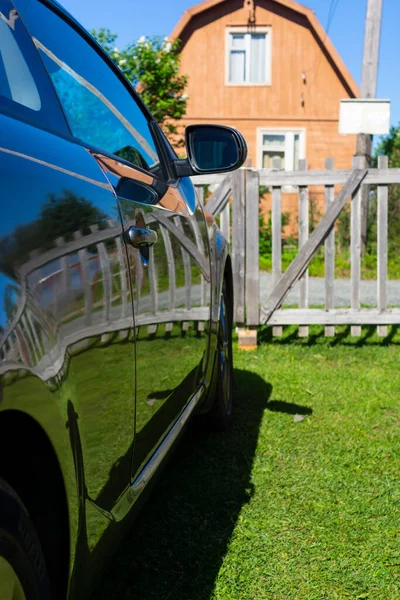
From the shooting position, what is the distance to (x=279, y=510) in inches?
116

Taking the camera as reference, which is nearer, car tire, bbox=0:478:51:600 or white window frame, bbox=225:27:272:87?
car tire, bbox=0:478:51:600

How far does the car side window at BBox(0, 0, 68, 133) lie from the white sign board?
842cm

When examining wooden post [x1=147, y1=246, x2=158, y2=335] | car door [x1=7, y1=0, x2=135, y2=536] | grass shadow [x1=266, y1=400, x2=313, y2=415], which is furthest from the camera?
grass shadow [x1=266, y1=400, x2=313, y2=415]

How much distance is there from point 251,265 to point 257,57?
1582 centimetres

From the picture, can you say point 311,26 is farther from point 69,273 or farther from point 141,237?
point 69,273

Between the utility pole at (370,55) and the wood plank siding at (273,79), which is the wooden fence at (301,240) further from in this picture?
the wood plank siding at (273,79)

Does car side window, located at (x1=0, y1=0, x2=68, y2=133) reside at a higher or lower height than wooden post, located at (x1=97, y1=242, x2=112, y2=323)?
higher

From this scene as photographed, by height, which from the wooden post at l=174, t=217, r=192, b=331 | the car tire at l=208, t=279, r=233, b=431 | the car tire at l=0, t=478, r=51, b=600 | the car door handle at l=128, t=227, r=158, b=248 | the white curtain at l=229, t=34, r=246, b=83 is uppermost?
the white curtain at l=229, t=34, r=246, b=83

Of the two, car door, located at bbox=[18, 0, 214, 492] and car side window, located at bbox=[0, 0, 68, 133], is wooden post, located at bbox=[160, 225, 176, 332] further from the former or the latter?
car side window, located at bbox=[0, 0, 68, 133]

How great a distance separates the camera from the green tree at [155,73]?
1491cm

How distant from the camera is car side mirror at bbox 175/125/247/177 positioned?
2773mm

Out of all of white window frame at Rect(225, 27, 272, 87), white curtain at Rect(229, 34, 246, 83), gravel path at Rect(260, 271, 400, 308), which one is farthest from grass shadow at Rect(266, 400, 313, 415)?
white curtain at Rect(229, 34, 246, 83)

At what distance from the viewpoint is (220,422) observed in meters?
3.89

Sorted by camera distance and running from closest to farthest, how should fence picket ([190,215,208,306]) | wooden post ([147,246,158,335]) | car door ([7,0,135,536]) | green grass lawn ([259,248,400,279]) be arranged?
car door ([7,0,135,536]), wooden post ([147,246,158,335]), fence picket ([190,215,208,306]), green grass lawn ([259,248,400,279])
